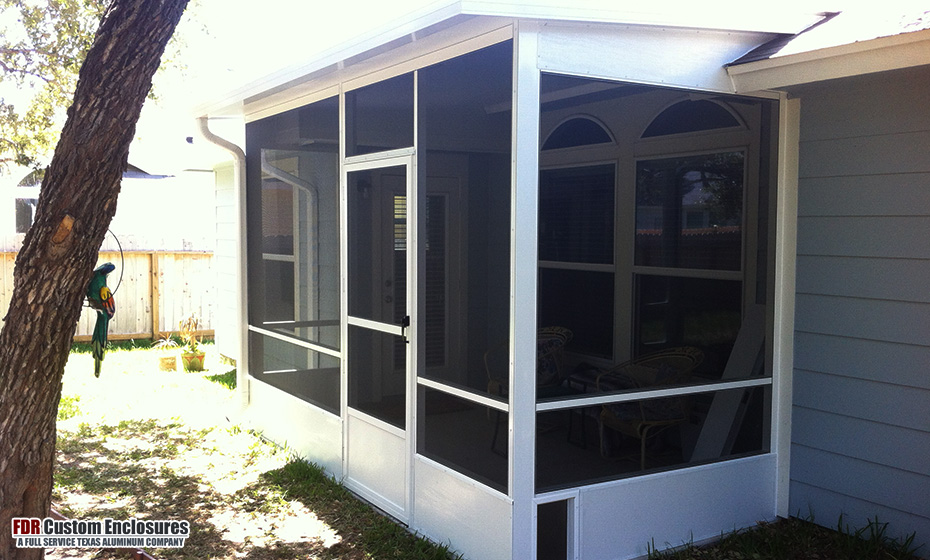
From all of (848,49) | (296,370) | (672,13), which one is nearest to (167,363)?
(296,370)

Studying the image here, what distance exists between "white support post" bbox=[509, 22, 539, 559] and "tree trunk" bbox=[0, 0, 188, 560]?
4.99 ft

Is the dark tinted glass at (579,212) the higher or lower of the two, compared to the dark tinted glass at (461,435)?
higher

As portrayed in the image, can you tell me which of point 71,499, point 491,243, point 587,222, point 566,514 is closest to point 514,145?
point 491,243

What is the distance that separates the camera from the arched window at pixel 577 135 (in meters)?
6.38

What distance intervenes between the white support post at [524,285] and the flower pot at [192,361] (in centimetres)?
709

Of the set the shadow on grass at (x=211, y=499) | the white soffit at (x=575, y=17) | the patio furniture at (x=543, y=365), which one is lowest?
the shadow on grass at (x=211, y=499)

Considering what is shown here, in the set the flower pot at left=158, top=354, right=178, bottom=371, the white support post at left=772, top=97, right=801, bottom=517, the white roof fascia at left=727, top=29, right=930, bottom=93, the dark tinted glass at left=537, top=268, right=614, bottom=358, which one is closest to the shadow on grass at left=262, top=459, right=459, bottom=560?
the white support post at left=772, top=97, right=801, bottom=517

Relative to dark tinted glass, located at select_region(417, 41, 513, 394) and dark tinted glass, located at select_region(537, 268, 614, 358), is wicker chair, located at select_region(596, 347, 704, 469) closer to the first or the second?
dark tinted glass, located at select_region(537, 268, 614, 358)

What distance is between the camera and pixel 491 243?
15.6ft

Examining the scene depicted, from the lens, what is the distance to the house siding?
13.4 ft

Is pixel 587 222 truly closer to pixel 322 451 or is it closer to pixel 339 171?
pixel 339 171

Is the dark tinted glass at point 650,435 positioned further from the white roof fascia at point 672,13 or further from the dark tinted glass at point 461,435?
the white roof fascia at point 672,13

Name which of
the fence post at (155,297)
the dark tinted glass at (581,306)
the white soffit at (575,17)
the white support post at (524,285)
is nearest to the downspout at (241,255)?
the white soffit at (575,17)

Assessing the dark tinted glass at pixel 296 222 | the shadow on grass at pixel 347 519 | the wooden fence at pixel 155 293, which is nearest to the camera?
the shadow on grass at pixel 347 519
